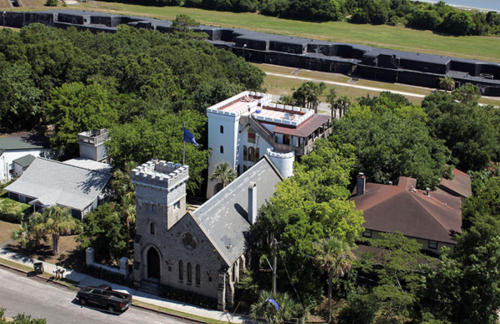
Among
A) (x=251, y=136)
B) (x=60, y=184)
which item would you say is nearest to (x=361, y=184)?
(x=251, y=136)

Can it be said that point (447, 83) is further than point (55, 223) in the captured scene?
Yes

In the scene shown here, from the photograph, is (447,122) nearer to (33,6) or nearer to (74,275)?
(74,275)

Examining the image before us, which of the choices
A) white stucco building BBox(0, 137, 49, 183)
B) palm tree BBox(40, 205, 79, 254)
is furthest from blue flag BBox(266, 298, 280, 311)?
white stucco building BBox(0, 137, 49, 183)

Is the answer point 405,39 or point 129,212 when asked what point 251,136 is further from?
point 405,39

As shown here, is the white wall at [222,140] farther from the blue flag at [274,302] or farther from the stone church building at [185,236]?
the blue flag at [274,302]

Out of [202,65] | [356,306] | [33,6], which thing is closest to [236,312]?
[356,306]

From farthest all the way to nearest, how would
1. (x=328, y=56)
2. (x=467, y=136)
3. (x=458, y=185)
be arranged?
(x=328, y=56), (x=467, y=136), (x=458, y=185)

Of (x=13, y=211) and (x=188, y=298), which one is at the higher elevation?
(x=13, y=211)
